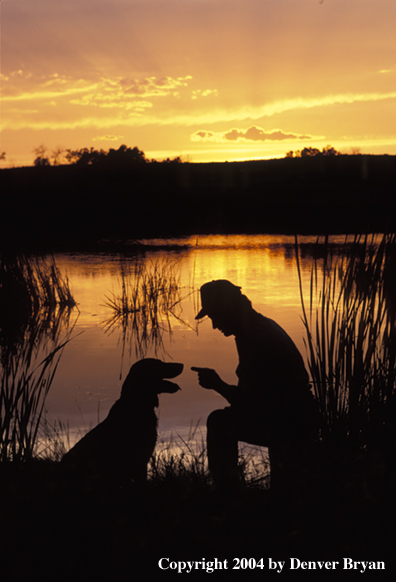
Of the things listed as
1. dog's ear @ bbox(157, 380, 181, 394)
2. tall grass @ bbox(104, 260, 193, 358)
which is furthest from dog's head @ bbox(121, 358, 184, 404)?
tall grass @ bbox(104, 260, 193, 358)

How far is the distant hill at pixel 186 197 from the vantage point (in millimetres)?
29734

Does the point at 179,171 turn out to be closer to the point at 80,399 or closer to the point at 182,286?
the point at 182,286

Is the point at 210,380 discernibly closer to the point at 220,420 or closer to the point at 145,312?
the point at 220,420

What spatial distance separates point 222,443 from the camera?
156 inches

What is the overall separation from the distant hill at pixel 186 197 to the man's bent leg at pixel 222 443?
65.7 ft

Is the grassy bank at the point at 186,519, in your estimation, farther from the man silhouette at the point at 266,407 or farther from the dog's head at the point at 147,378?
the dog's head at the point at 147,378

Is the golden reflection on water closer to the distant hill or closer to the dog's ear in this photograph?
the dog's ear

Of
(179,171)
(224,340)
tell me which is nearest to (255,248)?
(224,340)

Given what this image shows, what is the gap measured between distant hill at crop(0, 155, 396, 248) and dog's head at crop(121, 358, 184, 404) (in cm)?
1911

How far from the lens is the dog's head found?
461 centimetres

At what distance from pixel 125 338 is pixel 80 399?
110 inches

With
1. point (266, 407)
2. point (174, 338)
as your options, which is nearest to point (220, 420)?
point (266, 407)

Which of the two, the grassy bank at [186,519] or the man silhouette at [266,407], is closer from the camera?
the grassy bank at [186,519]

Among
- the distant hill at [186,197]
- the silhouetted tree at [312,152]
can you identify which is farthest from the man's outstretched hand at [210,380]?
the silhouetted tree at [312,152]
